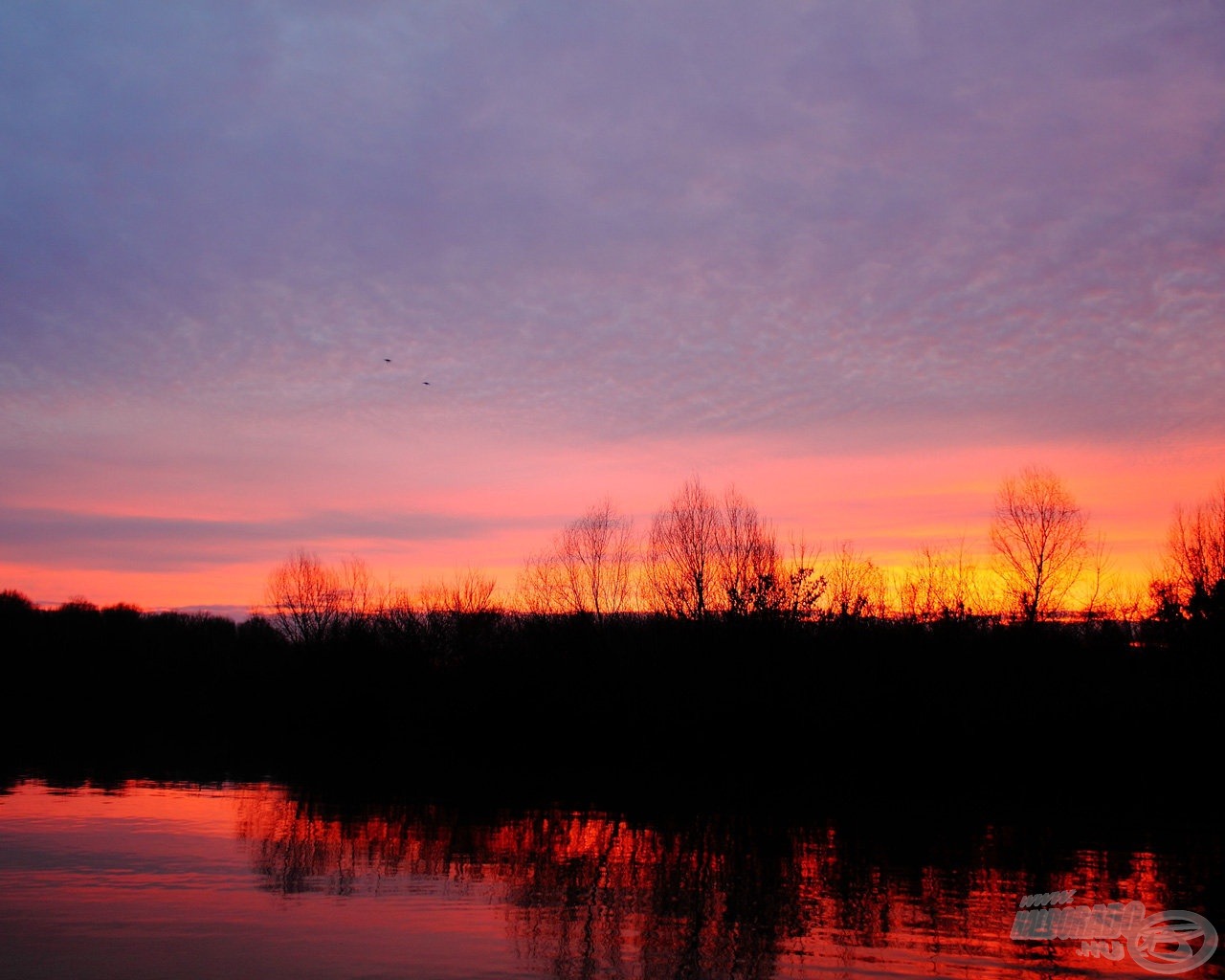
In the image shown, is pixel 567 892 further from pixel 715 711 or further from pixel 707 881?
pixel 715 711

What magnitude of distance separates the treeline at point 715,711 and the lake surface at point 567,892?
231 inches

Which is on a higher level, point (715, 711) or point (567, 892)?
point (715, 711)

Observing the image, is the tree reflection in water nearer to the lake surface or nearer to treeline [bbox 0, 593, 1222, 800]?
the lake surface

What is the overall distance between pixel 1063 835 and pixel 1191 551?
882 inches

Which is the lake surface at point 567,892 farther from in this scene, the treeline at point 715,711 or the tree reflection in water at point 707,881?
the treeline at point 715,711

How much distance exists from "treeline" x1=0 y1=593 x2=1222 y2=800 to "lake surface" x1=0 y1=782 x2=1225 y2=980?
588 centimetres

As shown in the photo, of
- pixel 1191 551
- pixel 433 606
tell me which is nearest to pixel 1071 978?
pixel 1191 551

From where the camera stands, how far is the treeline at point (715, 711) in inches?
1002

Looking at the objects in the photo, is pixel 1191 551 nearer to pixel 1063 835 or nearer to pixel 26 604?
pixel 1063 835

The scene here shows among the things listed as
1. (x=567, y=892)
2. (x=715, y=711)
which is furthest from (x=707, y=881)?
(x=715, y=711)

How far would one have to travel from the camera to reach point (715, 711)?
2878 centimetres

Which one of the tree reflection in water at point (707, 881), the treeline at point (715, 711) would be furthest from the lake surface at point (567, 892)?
the treeline at point (715, 711)

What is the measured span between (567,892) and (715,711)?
18.2 metres

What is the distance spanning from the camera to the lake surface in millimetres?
8367
